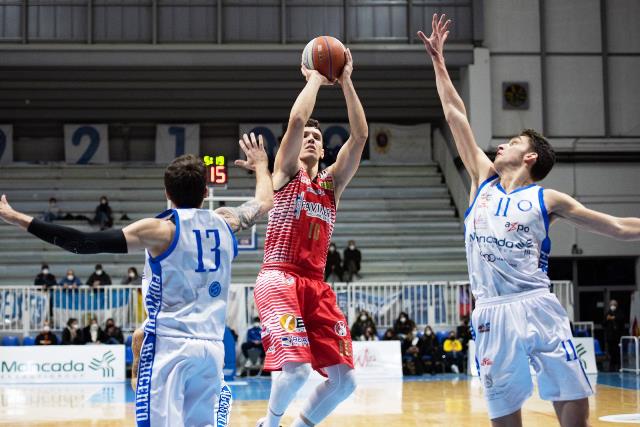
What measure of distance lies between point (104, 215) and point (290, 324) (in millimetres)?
20049

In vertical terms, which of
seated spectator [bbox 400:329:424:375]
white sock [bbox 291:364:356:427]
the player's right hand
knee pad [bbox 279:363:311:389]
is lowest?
seated spectator [bbox 400:329:424:375]

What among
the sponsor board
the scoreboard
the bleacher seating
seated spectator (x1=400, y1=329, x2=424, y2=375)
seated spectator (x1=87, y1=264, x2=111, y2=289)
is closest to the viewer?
the scoreboard

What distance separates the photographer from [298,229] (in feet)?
20.9

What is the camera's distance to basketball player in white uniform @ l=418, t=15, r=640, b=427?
514 centimetres

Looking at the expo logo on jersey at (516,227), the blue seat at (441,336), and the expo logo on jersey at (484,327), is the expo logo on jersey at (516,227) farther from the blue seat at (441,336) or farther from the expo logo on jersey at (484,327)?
the blue seat at (441,336)

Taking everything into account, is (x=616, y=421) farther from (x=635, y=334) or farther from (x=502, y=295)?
(x=635, y=334)

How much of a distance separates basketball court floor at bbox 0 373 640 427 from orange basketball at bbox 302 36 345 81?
472 centimetres

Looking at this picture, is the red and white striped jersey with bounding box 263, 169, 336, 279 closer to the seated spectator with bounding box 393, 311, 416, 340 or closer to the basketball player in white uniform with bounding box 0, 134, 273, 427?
the basketball player in white uniform with bounding box 0, 134, 273, 427

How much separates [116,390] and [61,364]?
2.98 metres

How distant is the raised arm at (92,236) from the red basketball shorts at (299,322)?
61.0 inches

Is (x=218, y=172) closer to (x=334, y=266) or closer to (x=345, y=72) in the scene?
(x=334, y=266)

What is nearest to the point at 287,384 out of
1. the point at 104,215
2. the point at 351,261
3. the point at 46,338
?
the point at 46,338

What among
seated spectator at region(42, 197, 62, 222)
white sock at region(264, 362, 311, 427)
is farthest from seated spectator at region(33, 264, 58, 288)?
white sock at region(264, 362, 311, 427)

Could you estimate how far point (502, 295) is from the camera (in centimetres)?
534
